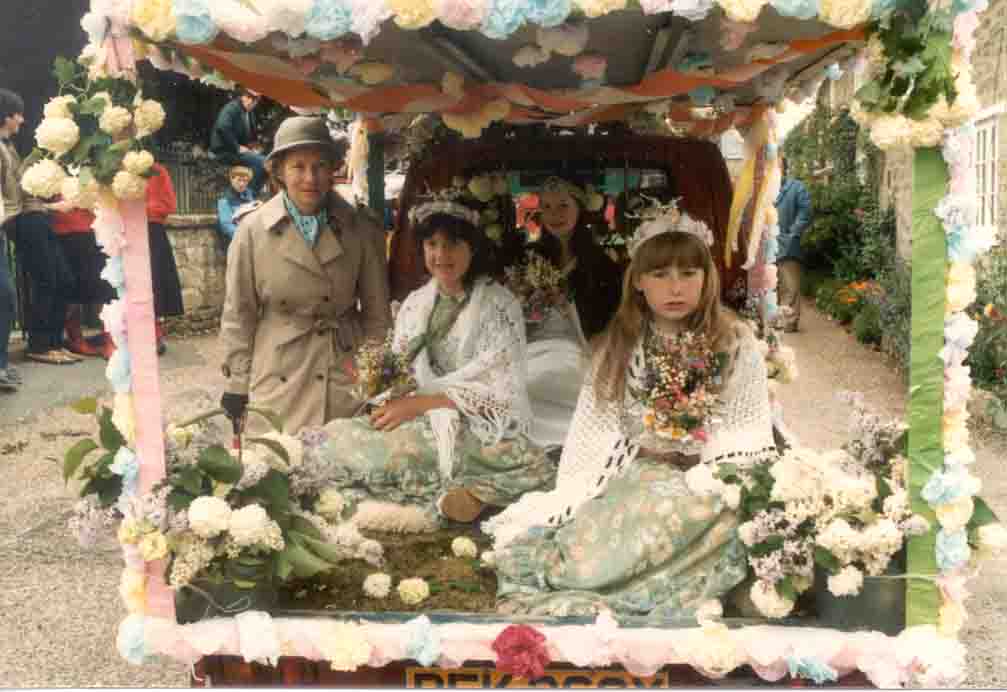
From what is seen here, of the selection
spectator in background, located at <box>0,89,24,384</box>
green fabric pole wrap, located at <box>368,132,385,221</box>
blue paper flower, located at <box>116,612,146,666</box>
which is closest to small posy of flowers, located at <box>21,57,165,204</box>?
blue paper flower, located at <box>116,612,146,666</box>

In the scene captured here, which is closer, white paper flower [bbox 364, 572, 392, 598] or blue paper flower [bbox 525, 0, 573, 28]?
blue paper flower [bbox 525, 0, 573, 28]

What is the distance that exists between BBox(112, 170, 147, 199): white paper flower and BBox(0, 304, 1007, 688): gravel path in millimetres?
1017

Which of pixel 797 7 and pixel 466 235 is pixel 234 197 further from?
pixel 797 7

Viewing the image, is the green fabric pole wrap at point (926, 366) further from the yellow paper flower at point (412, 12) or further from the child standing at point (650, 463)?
the yellow paper flower at point (412, 12)

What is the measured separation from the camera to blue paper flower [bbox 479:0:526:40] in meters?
2.39

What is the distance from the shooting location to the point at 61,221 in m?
9.42

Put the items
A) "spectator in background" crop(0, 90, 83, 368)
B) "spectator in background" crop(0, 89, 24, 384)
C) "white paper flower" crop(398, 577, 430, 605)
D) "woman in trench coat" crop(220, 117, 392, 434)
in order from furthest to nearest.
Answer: "spectator in background" crop(0, 90, 83, 368) < "spectator in background" crop(0, 89, 24, 384) < "woman in trench coat" crop(220, 117, 392, 434) < "white paper flower" crop(398, 577, 430, 605)

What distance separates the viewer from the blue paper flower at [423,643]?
2.72 meters

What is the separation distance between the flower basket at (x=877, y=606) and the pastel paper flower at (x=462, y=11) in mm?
1652

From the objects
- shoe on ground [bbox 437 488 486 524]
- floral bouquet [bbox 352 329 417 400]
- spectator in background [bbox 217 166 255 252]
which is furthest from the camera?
spectator in background [bbox 217 166 255 252]

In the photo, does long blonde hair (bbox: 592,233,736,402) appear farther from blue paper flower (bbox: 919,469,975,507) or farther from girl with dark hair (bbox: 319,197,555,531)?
blue paper flower (bbox: 919,469,975,507)

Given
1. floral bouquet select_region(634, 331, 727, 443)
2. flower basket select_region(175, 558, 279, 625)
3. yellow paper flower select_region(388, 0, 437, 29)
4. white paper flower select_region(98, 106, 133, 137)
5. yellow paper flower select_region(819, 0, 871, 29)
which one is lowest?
flower basket select_region(175, 558, 279, 625)

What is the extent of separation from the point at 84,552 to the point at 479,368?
8.71 feet

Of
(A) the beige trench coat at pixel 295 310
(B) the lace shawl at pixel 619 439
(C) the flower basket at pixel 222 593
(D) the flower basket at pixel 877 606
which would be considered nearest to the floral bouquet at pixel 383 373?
(A) the beige trench coat at pixel 295 310
